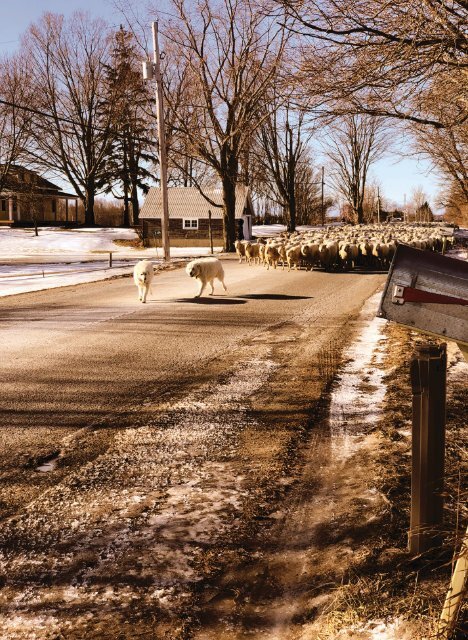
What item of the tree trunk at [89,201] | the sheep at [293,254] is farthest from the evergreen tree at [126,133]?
the sheep at [293,254]

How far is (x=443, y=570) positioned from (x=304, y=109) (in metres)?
6.53

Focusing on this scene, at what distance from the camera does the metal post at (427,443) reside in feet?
8.76

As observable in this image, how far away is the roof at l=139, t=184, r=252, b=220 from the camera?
5006cm

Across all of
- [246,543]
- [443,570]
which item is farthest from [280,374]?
[443,570]

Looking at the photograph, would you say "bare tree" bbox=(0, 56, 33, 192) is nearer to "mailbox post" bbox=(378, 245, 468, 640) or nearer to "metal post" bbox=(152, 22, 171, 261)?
"metal post" bbox=(152, 22, 171, 261)

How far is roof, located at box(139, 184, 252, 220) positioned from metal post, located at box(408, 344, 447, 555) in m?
46.9

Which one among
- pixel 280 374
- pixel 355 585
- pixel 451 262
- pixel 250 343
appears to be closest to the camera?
pixel 451 262

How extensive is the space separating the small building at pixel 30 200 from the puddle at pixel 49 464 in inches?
→ 1888

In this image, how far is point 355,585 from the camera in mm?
2781

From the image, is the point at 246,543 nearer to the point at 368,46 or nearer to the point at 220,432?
the point at 220,432

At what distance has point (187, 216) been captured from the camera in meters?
51.1

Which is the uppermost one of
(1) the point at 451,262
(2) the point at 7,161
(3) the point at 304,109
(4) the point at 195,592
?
(2) the point at 7,161

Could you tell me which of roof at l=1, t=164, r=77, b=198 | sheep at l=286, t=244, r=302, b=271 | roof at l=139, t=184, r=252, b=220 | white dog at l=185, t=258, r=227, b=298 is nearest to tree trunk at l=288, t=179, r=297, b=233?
roof at l=139, t=184, r=252, b=220

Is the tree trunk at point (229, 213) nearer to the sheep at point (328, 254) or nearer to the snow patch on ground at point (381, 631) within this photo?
the sheep at point (328, 254)
